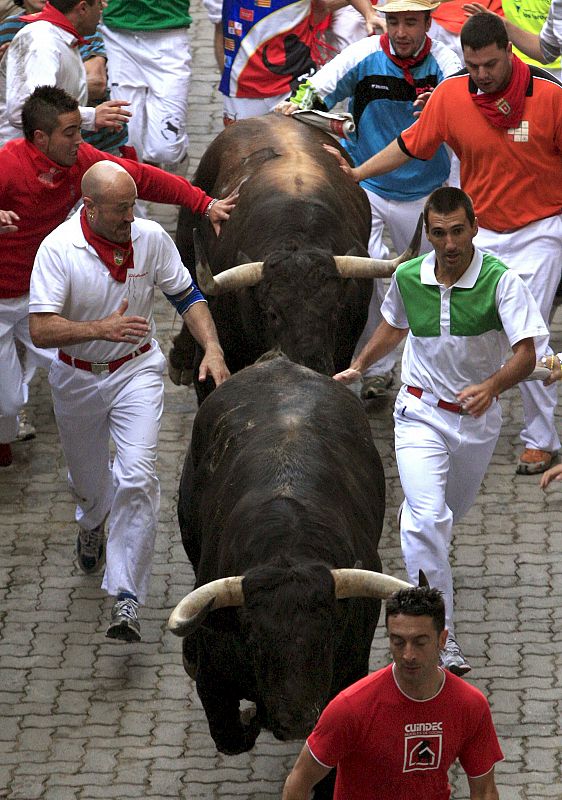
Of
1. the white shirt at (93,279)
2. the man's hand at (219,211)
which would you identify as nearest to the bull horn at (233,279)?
the man's hand at (219,211)

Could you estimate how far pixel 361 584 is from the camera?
20.6 ft

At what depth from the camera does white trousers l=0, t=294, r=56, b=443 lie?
9.77m

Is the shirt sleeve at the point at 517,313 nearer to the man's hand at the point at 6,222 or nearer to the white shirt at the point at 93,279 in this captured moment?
the white shirt at the point at 93,279

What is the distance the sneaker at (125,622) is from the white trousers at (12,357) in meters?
2.04

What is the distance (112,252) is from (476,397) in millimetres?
1962

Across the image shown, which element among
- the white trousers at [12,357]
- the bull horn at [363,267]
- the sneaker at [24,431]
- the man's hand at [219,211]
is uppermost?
the bull horn at [363,267]

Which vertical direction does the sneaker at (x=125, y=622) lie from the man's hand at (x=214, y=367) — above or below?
below

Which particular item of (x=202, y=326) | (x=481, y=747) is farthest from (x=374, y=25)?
(x=481, y=747)

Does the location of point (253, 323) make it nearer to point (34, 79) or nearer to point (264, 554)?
point (34, 79)

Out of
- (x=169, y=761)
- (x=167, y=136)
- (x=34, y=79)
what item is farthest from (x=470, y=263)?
(x=167, y=136)

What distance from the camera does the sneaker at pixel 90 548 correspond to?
30.2ft

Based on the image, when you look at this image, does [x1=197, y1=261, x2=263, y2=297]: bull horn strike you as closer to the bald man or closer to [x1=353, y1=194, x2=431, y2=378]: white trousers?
the bald man

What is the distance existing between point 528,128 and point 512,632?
2.86 metres

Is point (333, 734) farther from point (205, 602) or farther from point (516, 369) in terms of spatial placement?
point (516, 369)
